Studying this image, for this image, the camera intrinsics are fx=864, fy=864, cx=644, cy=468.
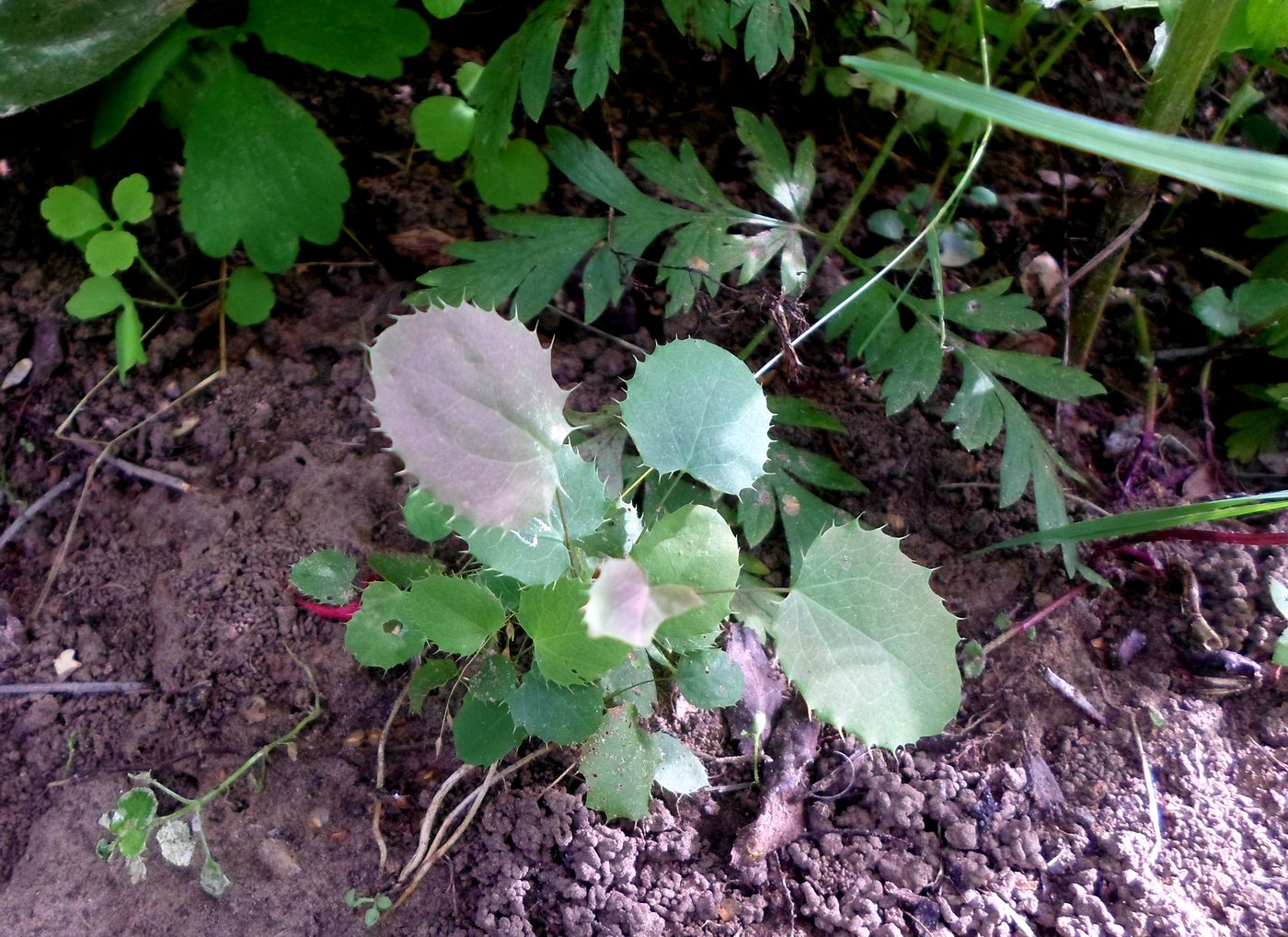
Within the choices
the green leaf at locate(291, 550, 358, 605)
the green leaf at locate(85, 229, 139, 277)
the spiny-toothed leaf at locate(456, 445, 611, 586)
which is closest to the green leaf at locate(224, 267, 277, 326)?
the green leaf at locate(85, 229, 139, 277)

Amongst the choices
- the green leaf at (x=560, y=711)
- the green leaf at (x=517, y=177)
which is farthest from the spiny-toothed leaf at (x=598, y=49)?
the green leaf at (x=560, y=711)

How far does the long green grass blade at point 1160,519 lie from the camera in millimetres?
1142

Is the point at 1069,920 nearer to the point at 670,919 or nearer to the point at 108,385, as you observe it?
the point at 670,919

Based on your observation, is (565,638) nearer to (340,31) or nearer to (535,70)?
(535,70)

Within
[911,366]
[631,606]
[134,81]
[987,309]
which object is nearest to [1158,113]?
[987,309]

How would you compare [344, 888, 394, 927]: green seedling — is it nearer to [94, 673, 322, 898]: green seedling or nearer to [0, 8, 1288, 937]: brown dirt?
[0, 8, 1288, 937]: brown dirt

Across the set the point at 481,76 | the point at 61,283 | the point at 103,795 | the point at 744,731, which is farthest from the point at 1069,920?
the point at 61,283

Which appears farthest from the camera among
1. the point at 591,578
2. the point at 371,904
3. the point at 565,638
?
the point at 371,904

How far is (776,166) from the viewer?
5.47 ft

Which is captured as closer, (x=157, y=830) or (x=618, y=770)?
(x=618, y=770)

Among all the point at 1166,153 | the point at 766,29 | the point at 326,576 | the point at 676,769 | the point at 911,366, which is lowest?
the point at 676,769

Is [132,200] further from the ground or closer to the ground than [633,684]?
further from the ground

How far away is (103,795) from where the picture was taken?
1233 mm

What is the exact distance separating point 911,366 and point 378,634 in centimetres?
100
